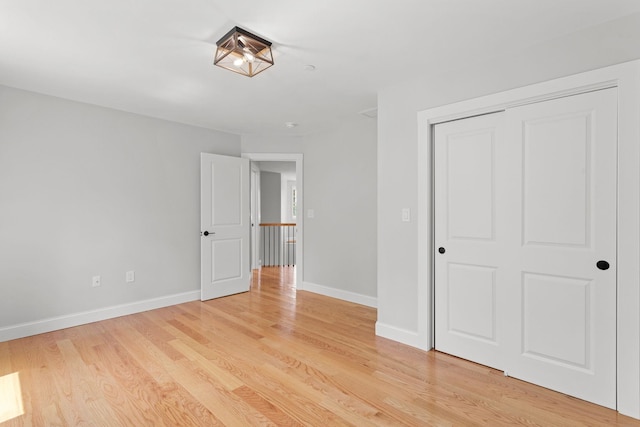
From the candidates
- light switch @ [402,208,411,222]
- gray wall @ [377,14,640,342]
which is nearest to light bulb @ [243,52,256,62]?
gray wall @ [377,14,640,342]

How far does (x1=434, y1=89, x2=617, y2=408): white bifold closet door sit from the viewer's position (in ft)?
6.59

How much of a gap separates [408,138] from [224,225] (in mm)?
2938

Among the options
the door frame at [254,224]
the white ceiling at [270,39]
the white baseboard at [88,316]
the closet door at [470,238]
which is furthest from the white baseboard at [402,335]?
the door frame at [254,224]

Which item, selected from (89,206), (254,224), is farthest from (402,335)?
(254,224)

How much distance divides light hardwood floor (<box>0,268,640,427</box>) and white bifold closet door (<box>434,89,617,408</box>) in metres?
0.22

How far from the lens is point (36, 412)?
1.95 metres

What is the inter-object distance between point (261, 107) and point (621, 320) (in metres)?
3.64

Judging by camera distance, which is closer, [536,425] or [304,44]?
[536,425]

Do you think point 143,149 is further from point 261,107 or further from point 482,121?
point 482,121

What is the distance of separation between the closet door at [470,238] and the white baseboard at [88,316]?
3308mm

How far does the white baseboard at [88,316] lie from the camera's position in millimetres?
3066

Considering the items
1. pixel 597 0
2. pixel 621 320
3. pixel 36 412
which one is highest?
pixel 597 0

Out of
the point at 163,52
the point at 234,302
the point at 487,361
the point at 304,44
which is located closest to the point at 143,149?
the point at 163,52

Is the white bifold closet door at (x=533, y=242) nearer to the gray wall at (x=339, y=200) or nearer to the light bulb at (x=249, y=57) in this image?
the gray wall at (x=339, y=200)
